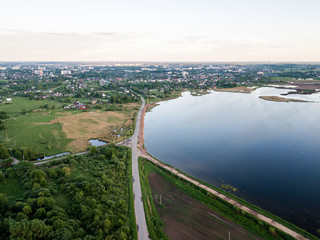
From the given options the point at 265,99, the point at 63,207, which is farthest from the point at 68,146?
the point at 265,99

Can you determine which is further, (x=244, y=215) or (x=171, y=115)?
(x=171, y=115)

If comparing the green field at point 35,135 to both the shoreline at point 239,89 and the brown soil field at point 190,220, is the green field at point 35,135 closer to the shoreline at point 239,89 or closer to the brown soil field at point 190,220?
the brown soil field at point 190,220

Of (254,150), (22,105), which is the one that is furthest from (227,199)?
(22,105)

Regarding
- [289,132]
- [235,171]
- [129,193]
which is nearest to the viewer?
[129,193]

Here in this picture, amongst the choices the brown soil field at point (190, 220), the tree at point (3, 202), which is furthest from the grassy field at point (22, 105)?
the brown soil field at point (190, 220)

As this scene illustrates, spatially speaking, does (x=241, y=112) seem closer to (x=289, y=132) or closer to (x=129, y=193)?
(x=289, y=132)

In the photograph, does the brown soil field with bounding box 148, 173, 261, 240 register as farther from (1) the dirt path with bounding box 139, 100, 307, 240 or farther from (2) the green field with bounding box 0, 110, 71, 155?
(2) the green field with bounding box 0, 110, 71, 155
